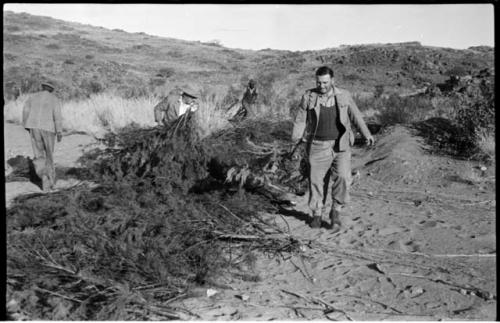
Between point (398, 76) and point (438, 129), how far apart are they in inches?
989

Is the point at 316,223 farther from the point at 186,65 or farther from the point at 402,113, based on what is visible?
the point at 186,65

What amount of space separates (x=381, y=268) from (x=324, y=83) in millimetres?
1850

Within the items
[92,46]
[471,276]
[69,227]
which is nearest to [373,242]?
[471,276]

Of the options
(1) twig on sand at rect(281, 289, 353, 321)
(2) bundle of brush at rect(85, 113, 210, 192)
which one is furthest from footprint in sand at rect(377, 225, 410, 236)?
(2) bundle of brush at rect(85, 113, 210, 192)

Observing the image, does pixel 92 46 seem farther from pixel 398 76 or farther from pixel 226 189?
pixel 226 189

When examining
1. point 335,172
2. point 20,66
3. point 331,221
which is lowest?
point 331,221

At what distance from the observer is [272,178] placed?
6.50 meters

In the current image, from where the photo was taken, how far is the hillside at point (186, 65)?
96.3 ft

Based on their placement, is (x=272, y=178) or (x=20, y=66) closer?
(x=272, y=178)

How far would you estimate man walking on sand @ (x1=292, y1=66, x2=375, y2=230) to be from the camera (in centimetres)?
528

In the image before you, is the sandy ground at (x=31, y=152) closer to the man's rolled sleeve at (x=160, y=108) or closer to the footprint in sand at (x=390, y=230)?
the man's rolled sleeve at (x=160, y=108)

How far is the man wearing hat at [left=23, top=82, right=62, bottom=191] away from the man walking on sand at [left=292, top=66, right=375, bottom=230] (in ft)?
12.5

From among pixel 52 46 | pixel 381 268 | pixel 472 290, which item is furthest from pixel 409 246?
pixel 52 46

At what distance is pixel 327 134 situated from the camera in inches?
212
